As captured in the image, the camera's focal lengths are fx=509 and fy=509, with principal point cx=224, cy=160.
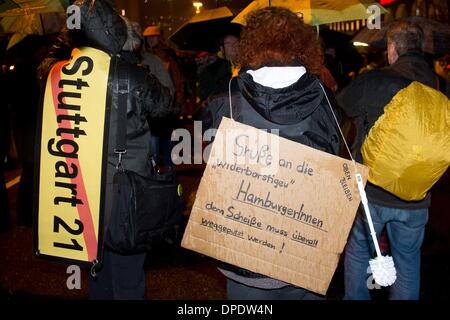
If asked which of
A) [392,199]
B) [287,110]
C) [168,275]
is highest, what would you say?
[287,110]

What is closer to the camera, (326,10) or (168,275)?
(168,275)

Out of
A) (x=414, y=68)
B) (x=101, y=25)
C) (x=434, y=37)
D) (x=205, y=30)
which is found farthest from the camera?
(x=205, y=30)

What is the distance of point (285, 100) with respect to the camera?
2.18 metres

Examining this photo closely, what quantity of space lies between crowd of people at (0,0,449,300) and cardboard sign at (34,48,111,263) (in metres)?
0.07

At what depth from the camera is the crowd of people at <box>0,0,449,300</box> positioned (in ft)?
7.30

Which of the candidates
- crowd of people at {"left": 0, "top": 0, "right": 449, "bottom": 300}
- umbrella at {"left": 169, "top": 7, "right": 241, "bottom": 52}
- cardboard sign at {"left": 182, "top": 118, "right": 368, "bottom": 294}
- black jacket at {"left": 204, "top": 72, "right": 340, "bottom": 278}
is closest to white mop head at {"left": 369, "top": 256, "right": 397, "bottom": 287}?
cardboard sign at {"left": 182, "top": 118, "right": 368, "bottom": 294}

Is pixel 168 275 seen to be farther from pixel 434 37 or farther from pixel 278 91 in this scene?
pixel 434 37

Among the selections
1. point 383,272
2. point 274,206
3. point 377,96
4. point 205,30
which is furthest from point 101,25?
point 205,30

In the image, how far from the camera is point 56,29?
16.7ft

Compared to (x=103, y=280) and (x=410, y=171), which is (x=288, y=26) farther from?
(x=103, y=280)

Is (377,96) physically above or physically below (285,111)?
below

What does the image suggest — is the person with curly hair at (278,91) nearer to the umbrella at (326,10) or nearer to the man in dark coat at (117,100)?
the man in dark coat at (117,100)

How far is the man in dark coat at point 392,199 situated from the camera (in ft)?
9.70

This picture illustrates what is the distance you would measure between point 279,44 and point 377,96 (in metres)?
0.92
